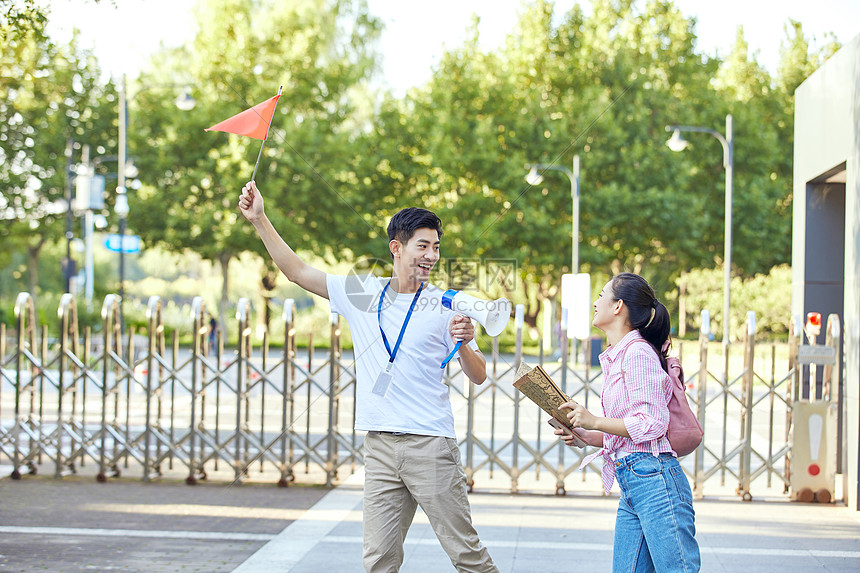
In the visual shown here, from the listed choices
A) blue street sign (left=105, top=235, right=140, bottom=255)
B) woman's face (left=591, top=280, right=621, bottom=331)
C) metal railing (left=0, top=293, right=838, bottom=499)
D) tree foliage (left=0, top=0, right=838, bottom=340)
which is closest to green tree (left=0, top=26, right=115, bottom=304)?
tree foliage (left=0, top=0, right=838, bottom=340)

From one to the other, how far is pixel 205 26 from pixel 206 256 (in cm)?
829

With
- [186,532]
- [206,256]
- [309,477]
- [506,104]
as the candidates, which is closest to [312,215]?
[206,256]

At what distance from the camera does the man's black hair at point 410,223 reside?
3.58 meters

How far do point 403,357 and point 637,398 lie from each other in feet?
3.03

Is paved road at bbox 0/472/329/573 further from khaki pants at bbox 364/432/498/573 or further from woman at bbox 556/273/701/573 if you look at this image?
woman at bbox 556/273/701/573

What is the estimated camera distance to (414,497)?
3.61 metres

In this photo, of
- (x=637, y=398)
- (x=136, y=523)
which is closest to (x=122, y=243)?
(x=136, y=523)

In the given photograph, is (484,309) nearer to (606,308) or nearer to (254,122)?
(606,308)

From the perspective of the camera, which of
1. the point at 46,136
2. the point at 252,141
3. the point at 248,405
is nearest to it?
the point at 248,405

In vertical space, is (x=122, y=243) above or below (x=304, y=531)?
above

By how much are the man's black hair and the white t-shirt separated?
0.21 meters

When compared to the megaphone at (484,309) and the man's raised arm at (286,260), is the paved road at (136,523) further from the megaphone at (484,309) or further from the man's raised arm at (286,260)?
the megaphone at (484,309)

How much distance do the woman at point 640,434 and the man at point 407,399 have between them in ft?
1.67

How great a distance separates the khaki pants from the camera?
3529 millimetres
